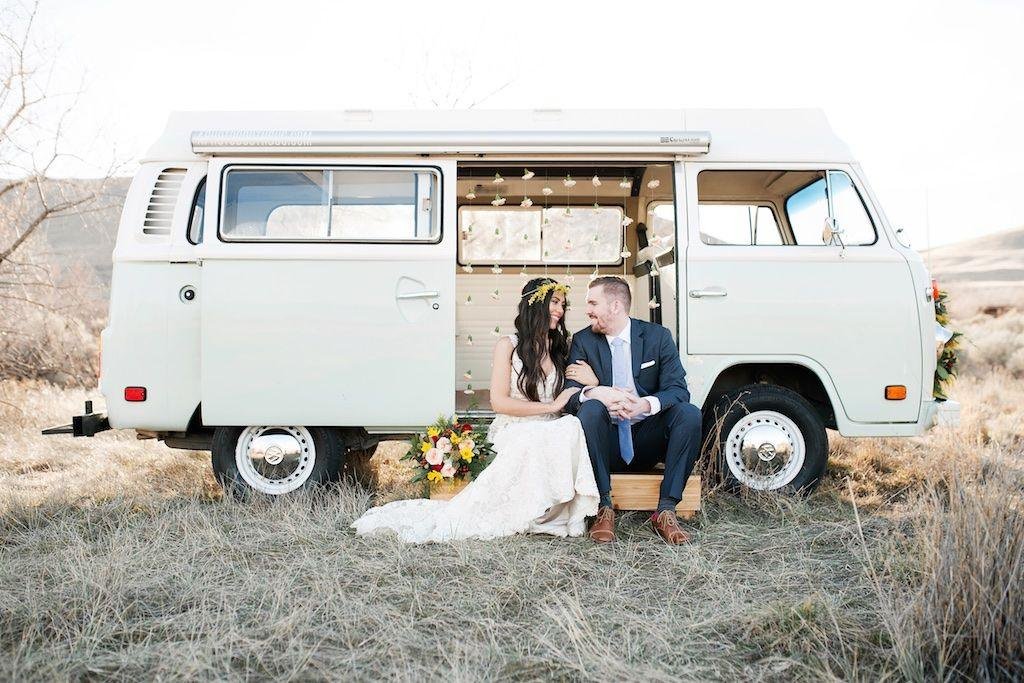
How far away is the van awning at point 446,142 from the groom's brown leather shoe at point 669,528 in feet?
7.31

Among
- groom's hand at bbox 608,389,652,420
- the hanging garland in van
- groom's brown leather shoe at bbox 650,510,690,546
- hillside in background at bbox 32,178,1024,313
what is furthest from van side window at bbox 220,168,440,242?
hillside in background at bbox 32,178,1024,313

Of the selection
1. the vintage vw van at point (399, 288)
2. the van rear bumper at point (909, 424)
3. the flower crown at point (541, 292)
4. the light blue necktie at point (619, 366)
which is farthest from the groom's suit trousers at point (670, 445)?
the van rear bumper at point (909, 424)

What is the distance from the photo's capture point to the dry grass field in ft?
9.94

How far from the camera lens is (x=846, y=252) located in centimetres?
538

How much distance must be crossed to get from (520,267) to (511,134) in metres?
2.17

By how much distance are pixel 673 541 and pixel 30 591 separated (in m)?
3.11

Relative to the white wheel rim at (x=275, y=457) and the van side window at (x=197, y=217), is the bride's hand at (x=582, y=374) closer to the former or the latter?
the white wheel rim at (x=275, y=457)

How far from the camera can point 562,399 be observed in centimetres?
504

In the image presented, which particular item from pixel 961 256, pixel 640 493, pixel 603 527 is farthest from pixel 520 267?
pixel 961 256

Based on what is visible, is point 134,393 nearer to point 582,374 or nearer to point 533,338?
point 533,338

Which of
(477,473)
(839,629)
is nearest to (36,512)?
(477,473)

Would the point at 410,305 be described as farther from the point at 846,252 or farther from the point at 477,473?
the point at 846,252

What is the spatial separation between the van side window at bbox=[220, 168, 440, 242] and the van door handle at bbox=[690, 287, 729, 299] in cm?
166

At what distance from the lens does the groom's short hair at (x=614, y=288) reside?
518cm
